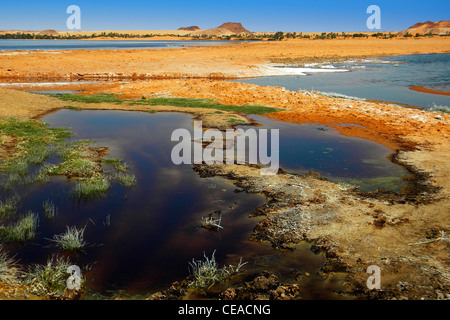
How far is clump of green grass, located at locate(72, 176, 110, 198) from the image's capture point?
7.22m

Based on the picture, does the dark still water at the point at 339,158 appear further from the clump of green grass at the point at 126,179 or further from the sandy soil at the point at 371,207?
the clump of green grass at the point at 126,179

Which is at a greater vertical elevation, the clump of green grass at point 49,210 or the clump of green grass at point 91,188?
the clump of green grass at point 91,188

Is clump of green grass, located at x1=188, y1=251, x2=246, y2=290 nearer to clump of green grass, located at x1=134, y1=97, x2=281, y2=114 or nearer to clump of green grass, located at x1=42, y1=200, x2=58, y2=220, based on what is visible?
clump of green grass, located at x1=42, y1=200, x2=58, y2=220

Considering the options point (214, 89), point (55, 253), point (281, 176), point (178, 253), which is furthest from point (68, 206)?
point (214, 89)

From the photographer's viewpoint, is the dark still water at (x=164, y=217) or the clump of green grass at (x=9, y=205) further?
the clump of green grass at (x=9, y=205)

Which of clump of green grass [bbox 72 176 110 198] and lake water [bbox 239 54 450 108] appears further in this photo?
lake water [bbox 239 54 450 108]

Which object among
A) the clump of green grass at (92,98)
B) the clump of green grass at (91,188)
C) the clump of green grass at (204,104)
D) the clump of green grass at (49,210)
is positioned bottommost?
the clump of green grass at (49,210)

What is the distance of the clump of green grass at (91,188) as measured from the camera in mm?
7223

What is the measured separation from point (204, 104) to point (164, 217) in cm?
1128

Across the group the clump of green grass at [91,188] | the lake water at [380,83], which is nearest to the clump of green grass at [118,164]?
the clump of green grass at [91,188]

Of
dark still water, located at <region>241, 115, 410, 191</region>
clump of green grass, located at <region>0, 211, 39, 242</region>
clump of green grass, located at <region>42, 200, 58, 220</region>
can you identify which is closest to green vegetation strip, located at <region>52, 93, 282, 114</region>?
dark still water, located at <region>241, 115, 410, 191</region>

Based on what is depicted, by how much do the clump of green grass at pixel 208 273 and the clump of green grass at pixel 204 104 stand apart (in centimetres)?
1152

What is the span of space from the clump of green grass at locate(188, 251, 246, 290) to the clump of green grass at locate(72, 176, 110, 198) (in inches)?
134
